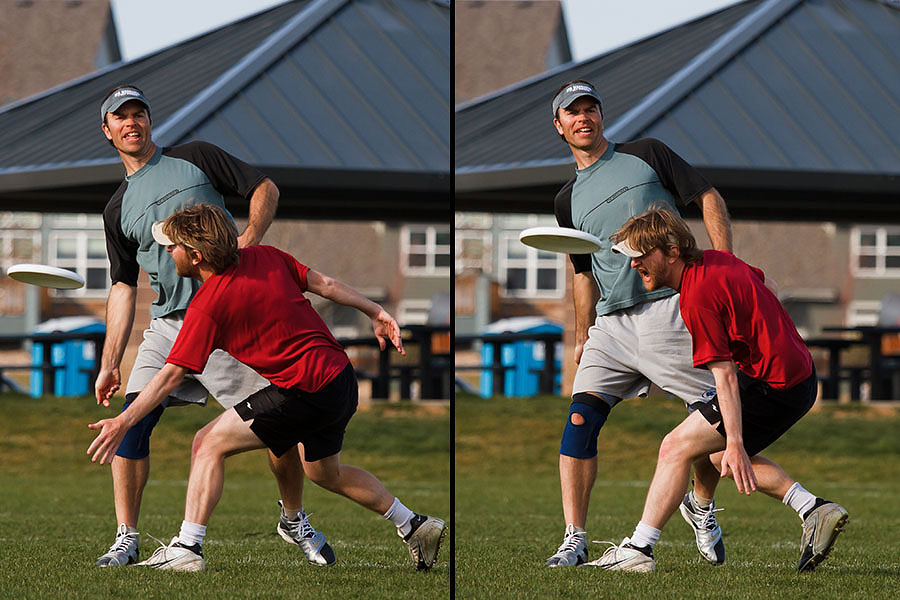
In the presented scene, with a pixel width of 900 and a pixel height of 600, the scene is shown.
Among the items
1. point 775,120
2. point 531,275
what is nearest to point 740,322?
point 775,120

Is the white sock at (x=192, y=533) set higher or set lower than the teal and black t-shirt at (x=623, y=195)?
lower

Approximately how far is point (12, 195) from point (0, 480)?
609 centimetres

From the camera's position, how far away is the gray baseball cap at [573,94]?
5.75 meters

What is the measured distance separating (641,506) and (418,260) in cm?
2618

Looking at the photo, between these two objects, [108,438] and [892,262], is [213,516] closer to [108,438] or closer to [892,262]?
[108,438]

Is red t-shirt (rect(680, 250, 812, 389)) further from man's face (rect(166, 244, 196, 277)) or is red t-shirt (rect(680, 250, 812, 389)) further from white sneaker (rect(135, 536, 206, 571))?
white sneaker (rect(135, 536, 206, 571))

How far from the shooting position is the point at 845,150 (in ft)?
55.2

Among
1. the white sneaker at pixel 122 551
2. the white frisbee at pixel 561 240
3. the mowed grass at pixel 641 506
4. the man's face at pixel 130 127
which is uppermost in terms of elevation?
the man's face at pixel 130 127

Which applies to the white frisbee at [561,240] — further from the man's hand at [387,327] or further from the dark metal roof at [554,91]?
the dark metal roof at [554,91]

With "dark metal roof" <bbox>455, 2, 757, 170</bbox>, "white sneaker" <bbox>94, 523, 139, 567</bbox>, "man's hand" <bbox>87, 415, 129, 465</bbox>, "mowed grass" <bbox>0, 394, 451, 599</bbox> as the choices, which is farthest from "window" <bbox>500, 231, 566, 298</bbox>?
"man's hand" <bbox>87, 415, 129, 465</bbox>

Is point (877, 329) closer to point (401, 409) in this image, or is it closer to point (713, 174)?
point (713, 174)

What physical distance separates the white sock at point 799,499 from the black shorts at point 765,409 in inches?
10.0

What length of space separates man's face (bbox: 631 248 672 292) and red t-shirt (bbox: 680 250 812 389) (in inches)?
3.2

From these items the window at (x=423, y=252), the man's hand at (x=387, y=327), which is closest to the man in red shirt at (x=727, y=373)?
the man's hand at (x=387, y=327)
